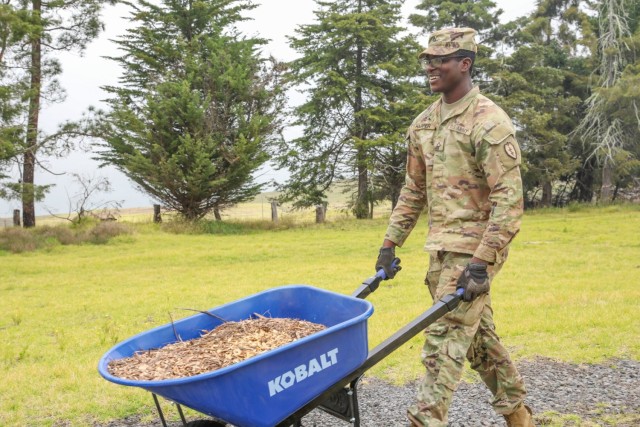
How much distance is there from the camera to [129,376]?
98.8 inches

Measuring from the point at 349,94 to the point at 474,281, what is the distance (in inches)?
926

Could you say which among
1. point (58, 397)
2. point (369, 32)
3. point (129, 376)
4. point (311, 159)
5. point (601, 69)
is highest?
point (369, 32)

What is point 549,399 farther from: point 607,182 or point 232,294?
point 607,182

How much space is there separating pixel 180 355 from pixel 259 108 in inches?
820

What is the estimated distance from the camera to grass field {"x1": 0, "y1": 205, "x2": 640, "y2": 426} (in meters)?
5.00

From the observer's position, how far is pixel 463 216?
3107mm

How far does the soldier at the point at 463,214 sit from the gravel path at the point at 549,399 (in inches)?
27.9

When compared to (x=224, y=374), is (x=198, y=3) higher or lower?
higher

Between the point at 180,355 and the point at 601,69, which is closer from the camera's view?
the point at 180,355

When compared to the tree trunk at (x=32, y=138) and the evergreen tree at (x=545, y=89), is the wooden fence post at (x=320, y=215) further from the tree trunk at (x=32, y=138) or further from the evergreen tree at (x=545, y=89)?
the tree trunk at (x=32, y=138)

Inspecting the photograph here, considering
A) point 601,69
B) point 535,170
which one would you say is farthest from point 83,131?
point 601,69

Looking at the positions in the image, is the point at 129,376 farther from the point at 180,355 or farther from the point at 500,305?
the point at 500,305

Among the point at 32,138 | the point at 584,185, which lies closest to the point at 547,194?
the point at 584,185

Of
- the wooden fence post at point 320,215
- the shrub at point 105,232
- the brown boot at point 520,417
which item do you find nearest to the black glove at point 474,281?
the brown boot at point 520,417
